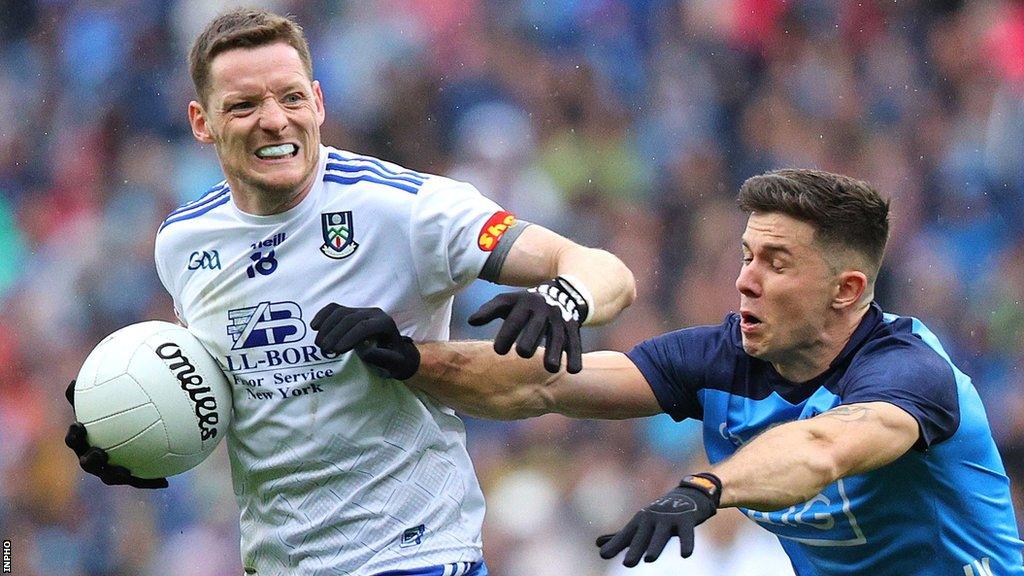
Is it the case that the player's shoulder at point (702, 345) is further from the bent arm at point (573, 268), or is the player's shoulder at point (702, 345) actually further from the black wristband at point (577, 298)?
the black wristband at point (577, 298)

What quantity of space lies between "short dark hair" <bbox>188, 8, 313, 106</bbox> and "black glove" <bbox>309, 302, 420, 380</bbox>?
2.40 ft

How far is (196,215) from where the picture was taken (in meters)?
4.05

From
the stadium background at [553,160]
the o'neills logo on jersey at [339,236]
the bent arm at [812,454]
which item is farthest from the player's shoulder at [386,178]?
the stadium background at [553,160]

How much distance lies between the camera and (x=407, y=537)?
3846 mm

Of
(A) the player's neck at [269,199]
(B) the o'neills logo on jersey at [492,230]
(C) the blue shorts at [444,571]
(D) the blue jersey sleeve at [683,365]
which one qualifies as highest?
(A) the player's neck at [269,199]

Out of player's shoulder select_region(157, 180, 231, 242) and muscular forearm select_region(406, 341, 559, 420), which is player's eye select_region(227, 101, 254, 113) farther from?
muscular forearm select_region(406, 341, 559, 420)

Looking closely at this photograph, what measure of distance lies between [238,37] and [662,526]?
71.8 inches

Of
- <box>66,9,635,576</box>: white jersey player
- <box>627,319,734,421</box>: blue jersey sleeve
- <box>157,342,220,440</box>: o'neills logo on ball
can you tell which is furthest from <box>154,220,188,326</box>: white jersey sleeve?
<box>627,319,734,421</box>: blue jersey sleeve

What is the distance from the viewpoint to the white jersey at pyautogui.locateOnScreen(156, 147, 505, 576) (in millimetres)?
3826

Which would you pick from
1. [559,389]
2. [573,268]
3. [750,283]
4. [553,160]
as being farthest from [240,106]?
[553,160]

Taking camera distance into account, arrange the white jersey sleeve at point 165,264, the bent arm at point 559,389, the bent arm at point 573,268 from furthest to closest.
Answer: the bent arm at point 559,389 < the white jersey sleeve at point 165,264 < the bent arm at point 573,268

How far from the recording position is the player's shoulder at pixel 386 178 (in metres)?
3.86

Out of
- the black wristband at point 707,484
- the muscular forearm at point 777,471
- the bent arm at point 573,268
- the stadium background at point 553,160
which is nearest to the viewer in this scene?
the black wristband at point 707,484

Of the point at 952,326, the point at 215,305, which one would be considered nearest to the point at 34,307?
the point at 215,305
